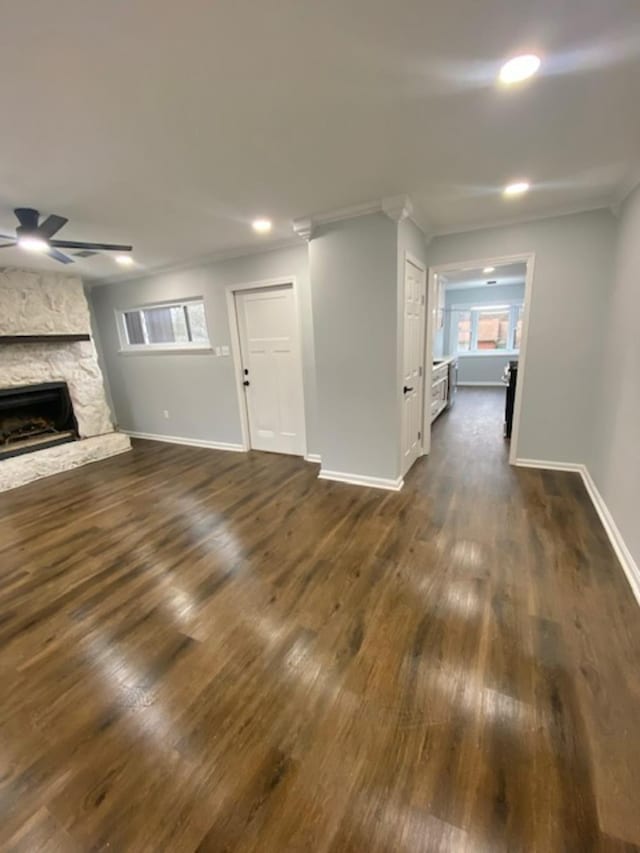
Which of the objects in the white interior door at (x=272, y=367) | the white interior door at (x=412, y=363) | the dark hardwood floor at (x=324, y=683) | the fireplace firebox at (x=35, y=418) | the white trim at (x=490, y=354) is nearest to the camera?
the dark hardwood floor at (x=324, y=683)

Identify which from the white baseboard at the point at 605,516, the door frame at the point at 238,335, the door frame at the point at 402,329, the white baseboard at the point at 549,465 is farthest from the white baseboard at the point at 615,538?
the door frame at the point at 238,335

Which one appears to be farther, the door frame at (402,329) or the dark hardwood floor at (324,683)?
the door frame at (402,329)

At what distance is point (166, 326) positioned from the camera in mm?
5195

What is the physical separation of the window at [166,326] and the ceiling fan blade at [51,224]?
6.71 ft

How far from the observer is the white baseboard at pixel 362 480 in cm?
341

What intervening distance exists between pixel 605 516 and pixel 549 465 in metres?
1.07

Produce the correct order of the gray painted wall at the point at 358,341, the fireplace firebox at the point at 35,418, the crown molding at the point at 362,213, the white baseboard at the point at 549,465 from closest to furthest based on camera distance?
the crown molding at the point at 362,213 → the gray painted wall at the point at 358,341 → the white baseboard at the point at 549,465 → the fireplace firebox at the point at 35,418

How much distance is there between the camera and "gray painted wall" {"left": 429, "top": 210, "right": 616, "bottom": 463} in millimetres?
3229

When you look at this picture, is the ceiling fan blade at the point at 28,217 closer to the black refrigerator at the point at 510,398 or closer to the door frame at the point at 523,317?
the door frame at the point at 523,317

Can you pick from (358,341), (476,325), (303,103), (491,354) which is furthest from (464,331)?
(303,103)

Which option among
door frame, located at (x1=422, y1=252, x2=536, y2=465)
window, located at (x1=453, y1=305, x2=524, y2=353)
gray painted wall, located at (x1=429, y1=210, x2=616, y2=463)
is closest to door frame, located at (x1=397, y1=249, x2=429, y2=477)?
door frame, located at (x1=422, y1=252, x2=536, y2=465)

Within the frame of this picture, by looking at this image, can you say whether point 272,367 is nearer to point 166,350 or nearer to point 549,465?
point 166,350

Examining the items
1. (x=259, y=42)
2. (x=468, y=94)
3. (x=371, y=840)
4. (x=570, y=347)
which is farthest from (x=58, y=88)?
(x=570, y=347)

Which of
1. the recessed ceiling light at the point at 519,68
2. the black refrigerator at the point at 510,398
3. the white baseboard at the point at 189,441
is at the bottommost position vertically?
the white baseboard at the point at 189,441
